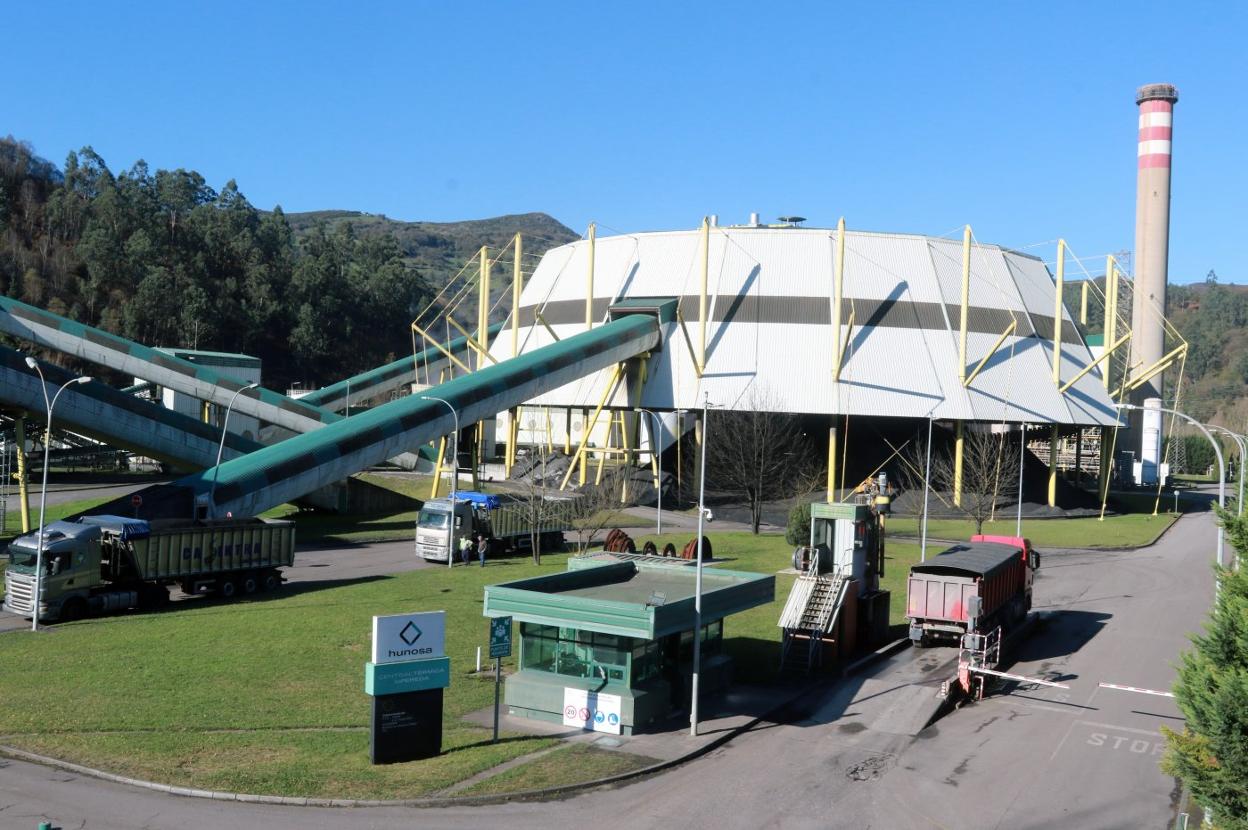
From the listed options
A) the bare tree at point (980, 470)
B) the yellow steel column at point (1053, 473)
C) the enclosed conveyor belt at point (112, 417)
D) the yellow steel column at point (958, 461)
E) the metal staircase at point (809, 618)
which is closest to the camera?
the metal staircase at point (809, 618)

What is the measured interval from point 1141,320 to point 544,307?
191 feet

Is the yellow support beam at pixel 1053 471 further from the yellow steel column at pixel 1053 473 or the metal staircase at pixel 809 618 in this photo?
the metal staircase at pixel 809 618

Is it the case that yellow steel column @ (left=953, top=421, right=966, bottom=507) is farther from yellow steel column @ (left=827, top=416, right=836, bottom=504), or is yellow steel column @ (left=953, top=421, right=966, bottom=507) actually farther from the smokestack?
the smokestack

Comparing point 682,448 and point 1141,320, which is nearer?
point 682,448

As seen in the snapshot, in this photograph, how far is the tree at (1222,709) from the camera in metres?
13.4

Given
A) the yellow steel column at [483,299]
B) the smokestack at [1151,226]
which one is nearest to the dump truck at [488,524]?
the yellow steel column at [483,299]

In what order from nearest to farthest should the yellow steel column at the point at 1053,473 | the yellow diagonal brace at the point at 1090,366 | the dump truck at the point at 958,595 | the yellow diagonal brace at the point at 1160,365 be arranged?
the dump truck at the point at 958,595, the yellow diagonal brace at the point at 1090,366, the yellow steel column at the point at 1053,473, the yellow diagonal brace at the point at 1160,365

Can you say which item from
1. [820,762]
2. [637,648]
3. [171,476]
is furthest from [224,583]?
[171,476]

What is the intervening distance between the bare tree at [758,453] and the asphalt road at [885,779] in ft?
98.6

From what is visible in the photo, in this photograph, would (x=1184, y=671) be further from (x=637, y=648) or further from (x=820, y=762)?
(x=637, y=648)

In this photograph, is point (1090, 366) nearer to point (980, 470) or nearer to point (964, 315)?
point (964, 315)

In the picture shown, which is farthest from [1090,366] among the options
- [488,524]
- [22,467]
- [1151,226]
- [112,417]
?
[22,467]

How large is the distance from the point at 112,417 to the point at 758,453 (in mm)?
35004

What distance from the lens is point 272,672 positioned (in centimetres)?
2612
